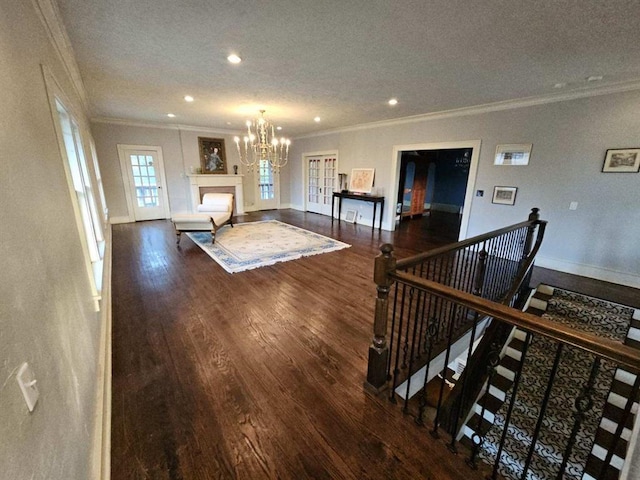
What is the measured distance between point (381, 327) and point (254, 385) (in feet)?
3.20

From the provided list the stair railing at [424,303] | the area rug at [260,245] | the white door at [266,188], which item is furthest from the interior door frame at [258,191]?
the stair railing at [424,303]

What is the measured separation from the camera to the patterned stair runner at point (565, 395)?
2.22 m

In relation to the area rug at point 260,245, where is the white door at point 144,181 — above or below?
above

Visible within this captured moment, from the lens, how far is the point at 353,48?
2.58 meters

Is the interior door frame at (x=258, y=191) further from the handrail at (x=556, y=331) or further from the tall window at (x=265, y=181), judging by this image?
the handrail at (x=556, y=331)

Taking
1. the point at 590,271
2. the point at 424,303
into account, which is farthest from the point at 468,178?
the point at 424,303

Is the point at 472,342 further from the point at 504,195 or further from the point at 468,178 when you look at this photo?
the point at 468,178

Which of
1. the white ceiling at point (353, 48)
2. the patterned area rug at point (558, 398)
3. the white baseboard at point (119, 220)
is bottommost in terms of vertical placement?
the patterned area rug at point (558, 398)

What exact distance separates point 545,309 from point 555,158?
227cm

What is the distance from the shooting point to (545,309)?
130 inches

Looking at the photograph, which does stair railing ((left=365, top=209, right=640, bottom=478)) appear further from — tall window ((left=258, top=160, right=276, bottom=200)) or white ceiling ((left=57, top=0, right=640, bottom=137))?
tall window ((left=258, top=160, right=276, bottom=200))

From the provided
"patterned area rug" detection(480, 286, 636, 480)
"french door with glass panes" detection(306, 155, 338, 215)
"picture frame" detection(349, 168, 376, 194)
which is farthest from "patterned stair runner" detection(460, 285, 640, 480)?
"french door with glass panes" detection(306, 155, 338, 215)

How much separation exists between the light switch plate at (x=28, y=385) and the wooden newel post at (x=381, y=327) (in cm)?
148

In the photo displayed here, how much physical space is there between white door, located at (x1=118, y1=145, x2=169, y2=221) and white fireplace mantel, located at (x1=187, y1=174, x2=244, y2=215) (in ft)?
2.37
